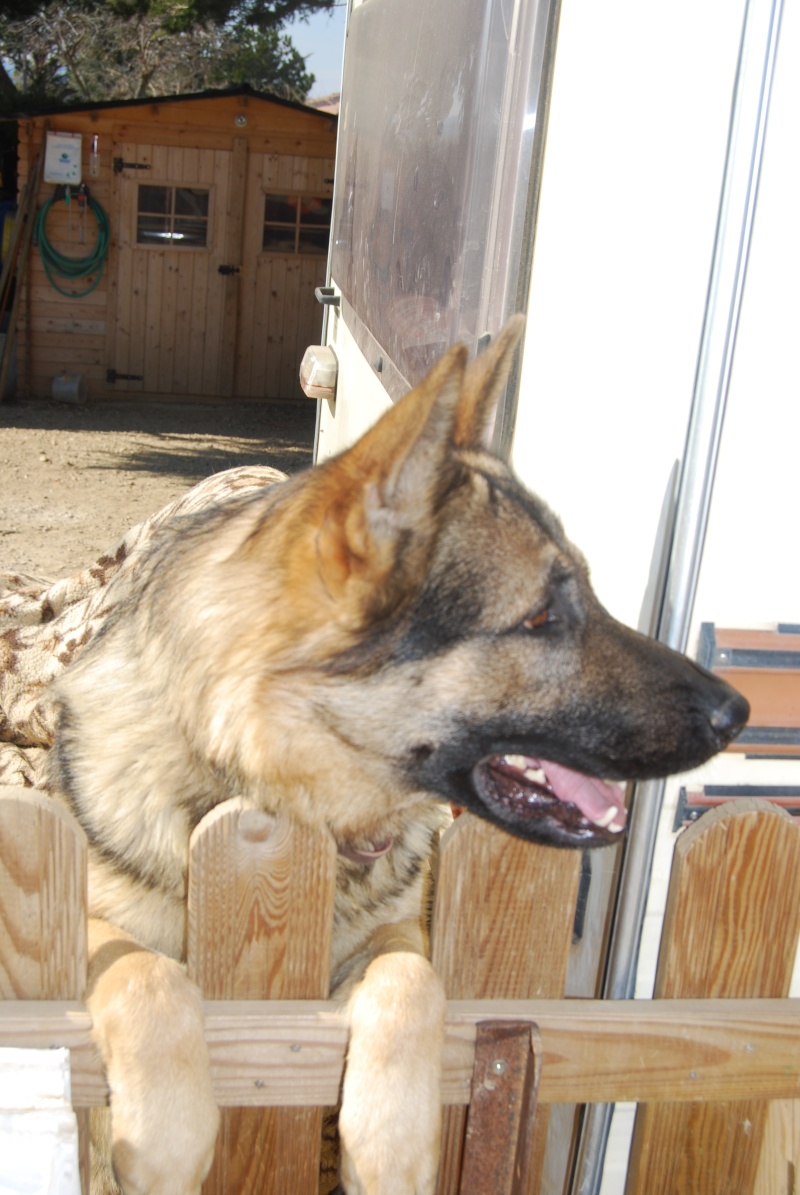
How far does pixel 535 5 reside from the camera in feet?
7.95

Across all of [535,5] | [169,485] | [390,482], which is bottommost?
[169,485]

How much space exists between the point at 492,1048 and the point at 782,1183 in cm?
70

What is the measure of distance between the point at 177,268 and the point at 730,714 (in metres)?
15.2

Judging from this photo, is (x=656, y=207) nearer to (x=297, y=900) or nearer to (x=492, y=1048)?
(x=297, y=900)

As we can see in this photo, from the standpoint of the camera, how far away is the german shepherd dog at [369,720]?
1.96m

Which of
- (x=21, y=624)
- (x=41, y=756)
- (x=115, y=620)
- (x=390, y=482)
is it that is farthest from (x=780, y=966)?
(x=21, y=624)

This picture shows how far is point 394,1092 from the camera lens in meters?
1.95

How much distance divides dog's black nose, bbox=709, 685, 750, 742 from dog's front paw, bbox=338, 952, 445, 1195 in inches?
28.6

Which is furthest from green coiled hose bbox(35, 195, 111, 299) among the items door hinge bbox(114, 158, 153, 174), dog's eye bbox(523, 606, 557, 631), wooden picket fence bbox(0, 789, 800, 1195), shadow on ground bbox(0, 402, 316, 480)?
wooden picket fence bbox(0, 789, 800, 1195)

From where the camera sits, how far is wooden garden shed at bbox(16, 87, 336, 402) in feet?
48.9

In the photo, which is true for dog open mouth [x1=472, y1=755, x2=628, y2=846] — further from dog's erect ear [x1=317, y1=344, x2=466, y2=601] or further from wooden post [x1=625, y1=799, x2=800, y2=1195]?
dog's erect ear [x1=317, y1=344, x2=466, y2=601]

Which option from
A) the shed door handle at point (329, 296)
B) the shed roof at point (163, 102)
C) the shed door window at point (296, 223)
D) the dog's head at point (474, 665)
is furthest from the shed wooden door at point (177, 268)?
the dog's head at point (474, 665)

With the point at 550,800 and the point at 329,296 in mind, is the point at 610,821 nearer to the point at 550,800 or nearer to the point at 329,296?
the point at 550,800

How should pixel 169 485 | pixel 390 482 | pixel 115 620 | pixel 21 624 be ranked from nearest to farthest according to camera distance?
pixel 390 482, pixel 115 620, pixel 21 624, pixel 169 485
